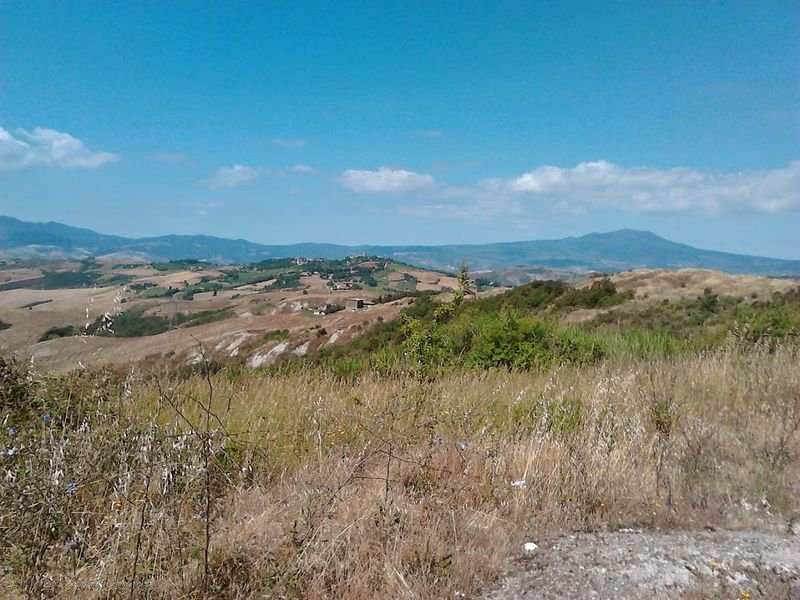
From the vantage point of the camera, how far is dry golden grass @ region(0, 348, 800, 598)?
7.59 ft

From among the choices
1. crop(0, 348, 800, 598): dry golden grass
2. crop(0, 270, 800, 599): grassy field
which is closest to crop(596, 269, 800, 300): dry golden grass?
crop(0, 270, 800, 599): grassy field

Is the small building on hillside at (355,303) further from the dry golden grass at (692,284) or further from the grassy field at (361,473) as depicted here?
the grassy field at (361,473)

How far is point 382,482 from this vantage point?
3.22 metres

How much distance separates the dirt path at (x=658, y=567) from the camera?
2352mm

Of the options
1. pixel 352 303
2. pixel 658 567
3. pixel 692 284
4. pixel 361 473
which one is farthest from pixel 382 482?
pixel 352 303

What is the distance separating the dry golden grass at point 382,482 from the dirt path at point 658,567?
0.49 ft

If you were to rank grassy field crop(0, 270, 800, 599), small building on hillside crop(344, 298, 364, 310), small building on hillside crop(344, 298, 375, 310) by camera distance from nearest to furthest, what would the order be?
grassy field crop(0, 270, 800, 599), small building on hillside crop(344, 298, 364, 310), small building on hillside crop(344, 298, 375, 310)

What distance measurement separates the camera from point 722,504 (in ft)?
10.8

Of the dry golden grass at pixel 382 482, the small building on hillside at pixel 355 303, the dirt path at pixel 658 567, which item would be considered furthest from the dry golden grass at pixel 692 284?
the small building on hillside at pixel 355 303

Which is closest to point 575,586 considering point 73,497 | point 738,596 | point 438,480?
point 738,596

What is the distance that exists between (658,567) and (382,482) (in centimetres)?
157

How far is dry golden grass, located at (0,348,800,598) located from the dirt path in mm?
151

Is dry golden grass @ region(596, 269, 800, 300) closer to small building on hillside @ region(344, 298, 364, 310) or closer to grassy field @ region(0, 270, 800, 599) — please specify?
grassy field @ region(0, 270, 800, 599)

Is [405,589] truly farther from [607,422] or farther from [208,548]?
[607,422]
